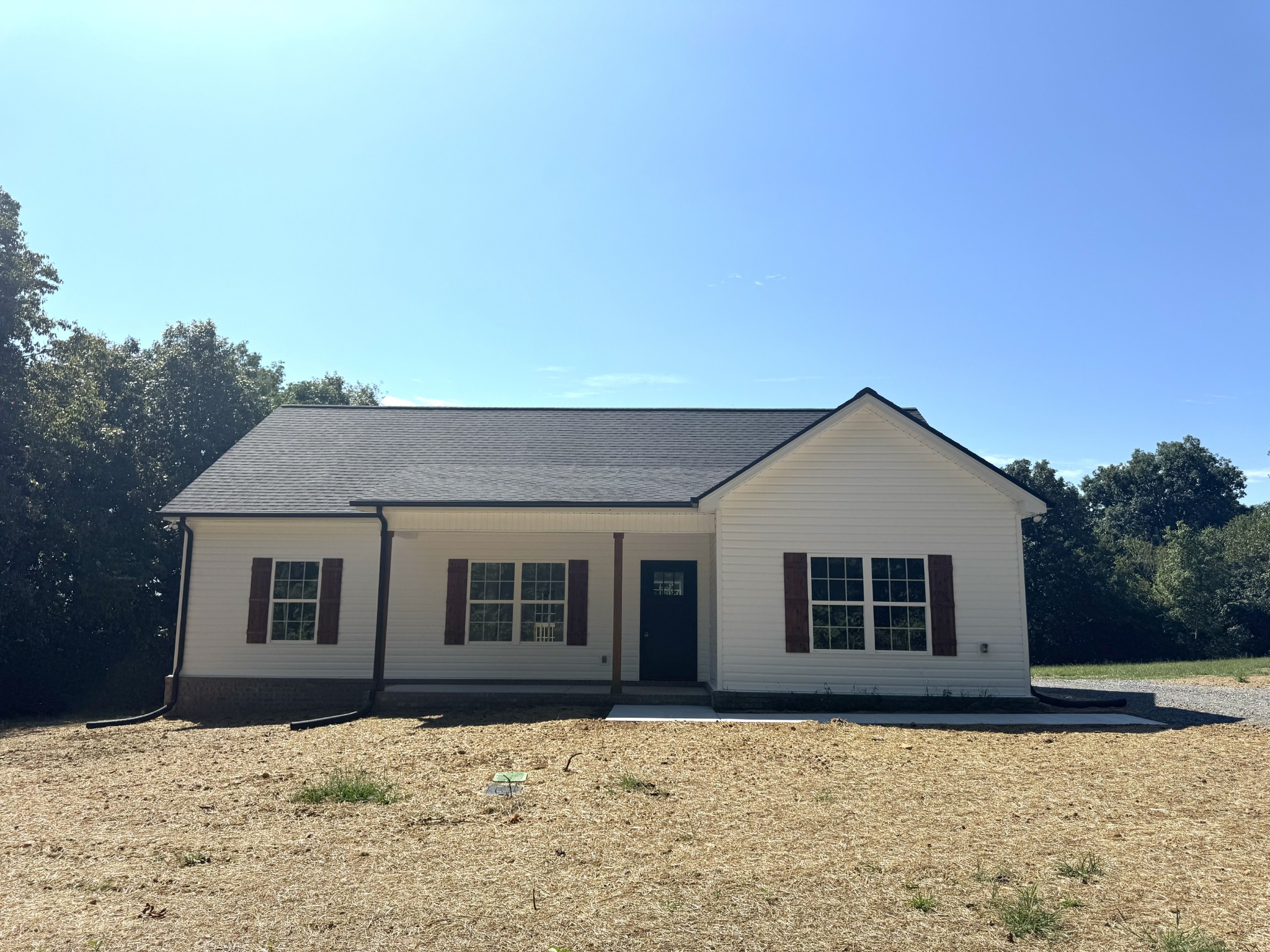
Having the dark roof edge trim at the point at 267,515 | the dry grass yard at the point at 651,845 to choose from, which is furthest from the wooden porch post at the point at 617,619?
the dark roof edge trim at the point at 267,515

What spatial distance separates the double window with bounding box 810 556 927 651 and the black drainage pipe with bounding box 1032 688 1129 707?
2325 mm

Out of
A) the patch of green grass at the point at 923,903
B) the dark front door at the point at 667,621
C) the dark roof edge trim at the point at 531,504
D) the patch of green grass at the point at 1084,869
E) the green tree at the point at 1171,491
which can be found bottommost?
the patch of green grass at the point at 923,903

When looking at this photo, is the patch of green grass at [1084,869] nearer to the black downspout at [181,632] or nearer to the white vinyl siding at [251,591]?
the white vinyl siding at [251,591]

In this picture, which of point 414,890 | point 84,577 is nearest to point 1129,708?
point 414,890

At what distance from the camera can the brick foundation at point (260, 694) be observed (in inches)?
544

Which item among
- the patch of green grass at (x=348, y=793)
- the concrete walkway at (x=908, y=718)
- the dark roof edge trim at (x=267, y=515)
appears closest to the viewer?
the patch of green grass at (x=348, y=793)

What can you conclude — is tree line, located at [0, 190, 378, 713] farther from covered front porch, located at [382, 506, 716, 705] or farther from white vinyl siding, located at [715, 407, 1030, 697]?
white vinyl siding, located at [715, 407, 1030, 697]

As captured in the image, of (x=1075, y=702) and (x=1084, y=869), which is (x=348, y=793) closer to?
(x=1084, y=869)

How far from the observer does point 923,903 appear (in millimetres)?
4703

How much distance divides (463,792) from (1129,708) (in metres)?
10.8

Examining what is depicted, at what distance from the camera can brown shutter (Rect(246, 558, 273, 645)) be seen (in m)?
14.0

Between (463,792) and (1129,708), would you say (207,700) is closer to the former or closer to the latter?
(463,792)

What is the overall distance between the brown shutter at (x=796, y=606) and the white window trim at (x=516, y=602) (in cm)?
415

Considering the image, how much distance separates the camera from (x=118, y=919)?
15.1 feet
